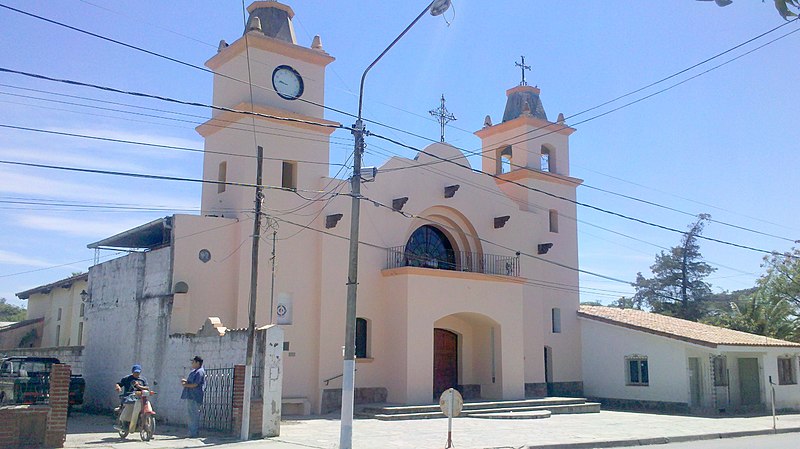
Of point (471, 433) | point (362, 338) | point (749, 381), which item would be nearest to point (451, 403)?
point (471, 433)

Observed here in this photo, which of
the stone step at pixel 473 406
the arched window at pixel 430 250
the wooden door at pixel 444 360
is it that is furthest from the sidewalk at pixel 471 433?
the arched window at pixel 430 250

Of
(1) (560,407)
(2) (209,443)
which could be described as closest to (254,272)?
(2) (209,443)

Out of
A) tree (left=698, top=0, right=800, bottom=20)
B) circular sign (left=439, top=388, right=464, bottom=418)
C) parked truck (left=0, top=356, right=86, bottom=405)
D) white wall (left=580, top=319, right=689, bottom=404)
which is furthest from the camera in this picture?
white wall (left=580, top=319, right=689, bottom=404)

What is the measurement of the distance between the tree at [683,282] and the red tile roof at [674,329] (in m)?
21.6

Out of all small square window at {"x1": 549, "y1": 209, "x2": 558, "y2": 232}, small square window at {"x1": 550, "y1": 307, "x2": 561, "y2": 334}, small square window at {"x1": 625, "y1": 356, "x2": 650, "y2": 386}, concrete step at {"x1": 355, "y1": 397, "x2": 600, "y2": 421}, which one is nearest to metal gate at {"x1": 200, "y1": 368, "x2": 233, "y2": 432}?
concrete step at {"x1": 355, "y1": 397, "x2": 600, "y2": 421}

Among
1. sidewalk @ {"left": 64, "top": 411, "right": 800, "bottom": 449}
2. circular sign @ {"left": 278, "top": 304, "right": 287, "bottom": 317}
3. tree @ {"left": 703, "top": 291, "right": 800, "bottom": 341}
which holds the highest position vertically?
tree @ {"left": 703, "top": 291, "right": 800, "bottom": 341}

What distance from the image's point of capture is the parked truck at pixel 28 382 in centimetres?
1742

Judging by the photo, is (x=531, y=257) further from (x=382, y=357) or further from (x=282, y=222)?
(x=282, y=222)

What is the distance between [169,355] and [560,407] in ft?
44.8

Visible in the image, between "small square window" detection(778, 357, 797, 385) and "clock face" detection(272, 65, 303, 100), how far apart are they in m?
23.0

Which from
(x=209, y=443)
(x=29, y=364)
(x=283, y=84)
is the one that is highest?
(x=283, y=84)

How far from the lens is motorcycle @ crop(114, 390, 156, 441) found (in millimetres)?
15859

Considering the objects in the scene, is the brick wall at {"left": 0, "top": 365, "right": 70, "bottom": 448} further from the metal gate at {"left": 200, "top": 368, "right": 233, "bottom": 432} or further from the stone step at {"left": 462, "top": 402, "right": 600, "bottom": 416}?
the stone step at {"left": 462, "top": 402, "right": 600, "bottom": 416}

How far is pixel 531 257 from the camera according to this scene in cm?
3122
